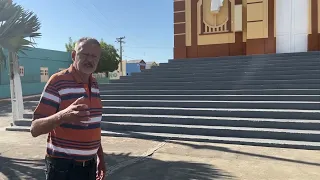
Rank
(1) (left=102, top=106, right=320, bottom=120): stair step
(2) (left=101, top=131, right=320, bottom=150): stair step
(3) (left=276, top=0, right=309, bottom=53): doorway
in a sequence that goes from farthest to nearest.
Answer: (3) (left=276, top=0, right=309, bottom=53): doorway → (1) (left=102, top=106, right=320, bottom=120): stair step → (2) (left=101, top=131, right=320, bottom=150): stair step

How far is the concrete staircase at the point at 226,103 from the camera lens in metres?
6.52

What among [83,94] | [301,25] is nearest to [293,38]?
[301,25]

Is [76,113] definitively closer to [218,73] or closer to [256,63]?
[218,73]

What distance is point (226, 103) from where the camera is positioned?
782 cm

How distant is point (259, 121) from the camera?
22.1 ft

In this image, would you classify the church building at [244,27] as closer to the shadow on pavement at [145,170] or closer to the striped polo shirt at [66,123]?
the shadow on pavement at [145,170]

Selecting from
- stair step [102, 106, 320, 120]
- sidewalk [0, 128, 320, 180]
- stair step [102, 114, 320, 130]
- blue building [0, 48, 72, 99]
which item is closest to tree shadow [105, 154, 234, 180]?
sidewalk [0, 128, 320, 180]

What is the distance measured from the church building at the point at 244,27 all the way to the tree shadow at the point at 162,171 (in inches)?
345

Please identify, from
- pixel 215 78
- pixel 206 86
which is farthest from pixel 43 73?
pixel 206 86

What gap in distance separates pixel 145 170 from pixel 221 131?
2539 millimetres

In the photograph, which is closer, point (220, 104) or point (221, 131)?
point (221, 131)

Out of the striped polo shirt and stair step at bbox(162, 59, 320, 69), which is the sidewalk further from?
stair step at bbox(162, 59, 320, 69)

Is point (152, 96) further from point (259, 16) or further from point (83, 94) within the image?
point (83, 94)

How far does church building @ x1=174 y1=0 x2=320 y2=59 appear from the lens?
11719 mm
